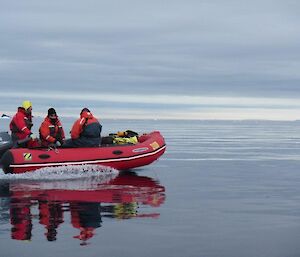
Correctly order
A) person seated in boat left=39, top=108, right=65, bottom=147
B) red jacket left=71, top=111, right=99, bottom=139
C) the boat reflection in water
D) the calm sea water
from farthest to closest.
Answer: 1. red jacket left=71, top=111, right=99, bottom=139
2. person seated in boat left=39, top=108, right=65, bottom=147
3. the boat reflection in water
4. the calm sea water

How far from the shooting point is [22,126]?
55.3 feet

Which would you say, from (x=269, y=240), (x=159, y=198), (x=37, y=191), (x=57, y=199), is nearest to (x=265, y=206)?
(x=159, y=198)

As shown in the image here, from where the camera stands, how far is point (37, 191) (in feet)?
43.9

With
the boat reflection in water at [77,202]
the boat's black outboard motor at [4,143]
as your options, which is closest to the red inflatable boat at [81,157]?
the boat's black outboard motor at [4,143]

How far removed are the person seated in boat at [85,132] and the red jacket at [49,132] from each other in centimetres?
39

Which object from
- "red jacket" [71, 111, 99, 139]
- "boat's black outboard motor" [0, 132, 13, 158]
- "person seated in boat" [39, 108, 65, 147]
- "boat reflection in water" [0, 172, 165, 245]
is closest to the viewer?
"boat reflection in water" [0, 172, 165, 245]

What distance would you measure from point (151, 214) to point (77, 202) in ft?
6.54

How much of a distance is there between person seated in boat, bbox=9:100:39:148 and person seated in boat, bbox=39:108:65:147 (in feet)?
1.40

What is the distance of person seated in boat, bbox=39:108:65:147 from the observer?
16750 millimetres

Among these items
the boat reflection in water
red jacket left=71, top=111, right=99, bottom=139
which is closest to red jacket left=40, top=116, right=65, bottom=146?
red jacket left=71, top=111, right=99, bottom=139

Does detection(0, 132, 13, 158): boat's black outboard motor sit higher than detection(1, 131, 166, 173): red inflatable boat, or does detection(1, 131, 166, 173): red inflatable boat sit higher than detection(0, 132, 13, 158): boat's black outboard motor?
detection(0, 132, 13, 158): boat's black outboard motor

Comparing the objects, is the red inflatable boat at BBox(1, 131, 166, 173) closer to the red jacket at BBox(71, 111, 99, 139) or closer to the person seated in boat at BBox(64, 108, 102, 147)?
the person seated in boat at BBox(64, 108, 102, 147)

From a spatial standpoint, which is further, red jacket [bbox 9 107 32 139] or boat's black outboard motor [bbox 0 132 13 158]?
red jacket [bbox 9 107 32 139]

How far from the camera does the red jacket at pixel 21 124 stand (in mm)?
16828
